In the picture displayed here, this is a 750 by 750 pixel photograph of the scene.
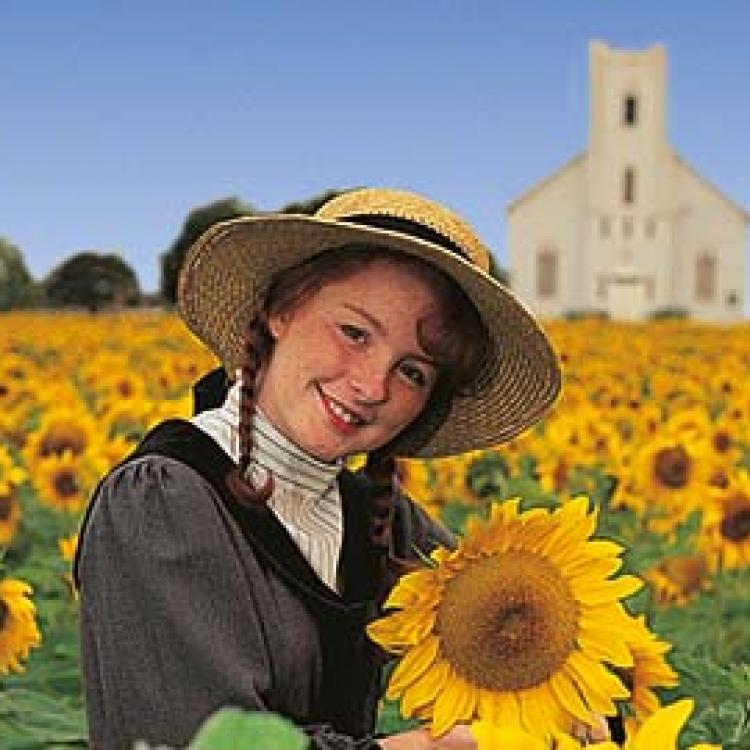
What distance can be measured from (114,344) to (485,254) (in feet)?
39.3

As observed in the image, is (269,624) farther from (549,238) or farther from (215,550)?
(549,238)

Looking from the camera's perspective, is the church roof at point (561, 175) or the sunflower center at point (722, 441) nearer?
the sunflower center at point (722, 441)

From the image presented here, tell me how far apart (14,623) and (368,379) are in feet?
3.85

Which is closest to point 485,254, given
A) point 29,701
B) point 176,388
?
point 29,701

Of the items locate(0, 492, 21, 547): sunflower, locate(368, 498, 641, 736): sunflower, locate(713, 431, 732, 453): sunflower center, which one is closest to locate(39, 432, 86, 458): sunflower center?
locate(0, 492, 21, 547): sunflower

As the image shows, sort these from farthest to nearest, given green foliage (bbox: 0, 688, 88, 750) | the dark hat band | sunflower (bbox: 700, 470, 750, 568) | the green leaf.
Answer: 1. sunflower (bbox: 700, 470, 750, 568)
2. green foliage (bbox: 0, 688, 88, 750)
3. the dark hat band
4. the green leaf

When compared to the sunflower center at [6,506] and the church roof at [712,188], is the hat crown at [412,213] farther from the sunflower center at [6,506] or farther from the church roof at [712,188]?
the church roof at [712,188]

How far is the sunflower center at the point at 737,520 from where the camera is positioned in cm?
431

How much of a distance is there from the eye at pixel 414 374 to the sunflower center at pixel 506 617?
0.24 metres

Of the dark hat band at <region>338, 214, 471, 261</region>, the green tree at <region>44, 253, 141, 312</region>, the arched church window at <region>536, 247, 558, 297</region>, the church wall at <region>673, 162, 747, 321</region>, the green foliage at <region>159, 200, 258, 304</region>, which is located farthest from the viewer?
the church wall at <region>673, 162, 747, 321</region>

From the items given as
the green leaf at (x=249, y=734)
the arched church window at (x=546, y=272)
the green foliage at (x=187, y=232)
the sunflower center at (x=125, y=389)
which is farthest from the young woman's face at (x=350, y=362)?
the arched church window at (x=546, y=272)

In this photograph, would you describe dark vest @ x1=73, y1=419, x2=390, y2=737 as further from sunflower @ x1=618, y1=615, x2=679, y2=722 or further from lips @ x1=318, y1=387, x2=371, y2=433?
sunflower @ x1=618, y1=615, x2=679, y2=722

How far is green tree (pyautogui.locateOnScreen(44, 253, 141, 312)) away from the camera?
115 feet

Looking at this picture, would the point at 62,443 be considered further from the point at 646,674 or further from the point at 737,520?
the point at 646,674
